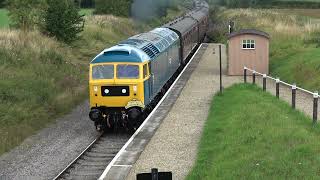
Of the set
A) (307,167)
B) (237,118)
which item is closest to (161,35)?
(237,118)

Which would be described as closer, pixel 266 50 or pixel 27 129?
pixel 27 129

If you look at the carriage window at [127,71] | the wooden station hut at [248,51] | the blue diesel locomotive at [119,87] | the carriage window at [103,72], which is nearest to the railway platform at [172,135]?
the blue diesel locomotive at [119,87]

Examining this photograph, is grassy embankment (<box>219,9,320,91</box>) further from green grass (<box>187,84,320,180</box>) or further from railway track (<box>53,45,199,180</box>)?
railway track (<box>53,45,199,180</box>)

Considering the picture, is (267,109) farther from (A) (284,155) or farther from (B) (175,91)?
Answer: (B) (175,91)

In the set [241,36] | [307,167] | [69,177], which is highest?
[241,36]

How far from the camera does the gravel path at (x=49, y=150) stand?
1488 centimetres

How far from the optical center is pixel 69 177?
46.1 feet

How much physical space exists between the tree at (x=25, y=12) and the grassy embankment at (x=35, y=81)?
108 inches

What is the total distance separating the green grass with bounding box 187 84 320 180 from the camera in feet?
37.7

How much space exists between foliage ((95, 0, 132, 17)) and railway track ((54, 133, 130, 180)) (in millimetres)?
42822

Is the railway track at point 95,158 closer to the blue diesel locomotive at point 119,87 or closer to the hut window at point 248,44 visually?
the blue diesel locomotive at point 119,87

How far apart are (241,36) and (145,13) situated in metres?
28.8

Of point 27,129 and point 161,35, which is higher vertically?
point 161,35

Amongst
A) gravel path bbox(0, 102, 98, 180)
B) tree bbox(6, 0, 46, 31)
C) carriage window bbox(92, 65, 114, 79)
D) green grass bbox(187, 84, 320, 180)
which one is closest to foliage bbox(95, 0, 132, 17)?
tree bbox(6, 0, 46, 31)
